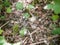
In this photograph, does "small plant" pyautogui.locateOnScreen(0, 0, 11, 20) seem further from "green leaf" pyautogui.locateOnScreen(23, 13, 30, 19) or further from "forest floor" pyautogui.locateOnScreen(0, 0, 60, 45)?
"green leaf" pyautogui.locateOnScreen(23, 13, 30, 19)

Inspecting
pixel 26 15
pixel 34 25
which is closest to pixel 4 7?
pixel 26 15

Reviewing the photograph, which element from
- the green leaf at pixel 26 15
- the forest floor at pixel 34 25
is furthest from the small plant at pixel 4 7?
the green leaf at pixel 26 15

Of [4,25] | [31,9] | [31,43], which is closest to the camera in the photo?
[31,43]

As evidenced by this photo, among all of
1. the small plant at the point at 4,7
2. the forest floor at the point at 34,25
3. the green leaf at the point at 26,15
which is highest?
the small plant at the point at 4,7

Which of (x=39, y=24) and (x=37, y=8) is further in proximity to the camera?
(x=37, y=8)

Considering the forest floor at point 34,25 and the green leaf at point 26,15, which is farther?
the green leaf at point 26,15

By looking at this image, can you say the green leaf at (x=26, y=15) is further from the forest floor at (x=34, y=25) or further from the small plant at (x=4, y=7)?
the small plant at (x=4, y=7)

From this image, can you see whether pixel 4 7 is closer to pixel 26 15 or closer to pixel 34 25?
pixel 26 15

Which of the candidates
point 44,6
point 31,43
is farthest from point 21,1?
point 31,43

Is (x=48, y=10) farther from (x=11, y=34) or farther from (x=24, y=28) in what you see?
(x=11, y=34)

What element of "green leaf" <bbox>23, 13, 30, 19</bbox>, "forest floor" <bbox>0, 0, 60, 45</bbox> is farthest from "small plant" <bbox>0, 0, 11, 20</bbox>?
"green leaf" <bbox>23, 13, 30, 19</bbox>

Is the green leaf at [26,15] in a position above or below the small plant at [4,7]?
below
